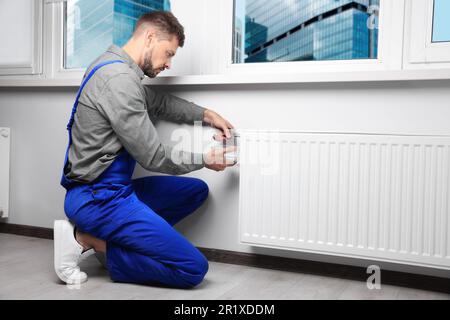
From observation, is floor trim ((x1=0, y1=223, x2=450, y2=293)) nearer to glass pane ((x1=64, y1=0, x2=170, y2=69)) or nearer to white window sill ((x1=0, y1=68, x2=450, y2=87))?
white window sill ((x1=0, y1=68, x2=450, y2=87))

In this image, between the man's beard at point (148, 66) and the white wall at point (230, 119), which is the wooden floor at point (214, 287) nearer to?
the white wall at point (230, 119)

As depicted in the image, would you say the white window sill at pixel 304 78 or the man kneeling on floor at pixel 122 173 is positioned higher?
the white window sill at pixel 304 78

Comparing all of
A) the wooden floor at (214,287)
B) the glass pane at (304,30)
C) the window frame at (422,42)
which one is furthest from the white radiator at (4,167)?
the window frame at (422,42)

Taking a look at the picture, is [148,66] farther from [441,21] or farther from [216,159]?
[441,21]

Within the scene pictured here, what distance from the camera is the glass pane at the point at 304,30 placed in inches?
76.0

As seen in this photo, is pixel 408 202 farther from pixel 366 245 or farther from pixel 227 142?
pixel 227 142

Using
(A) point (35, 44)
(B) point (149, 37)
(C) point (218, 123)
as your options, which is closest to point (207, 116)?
(C) point (218, 123)

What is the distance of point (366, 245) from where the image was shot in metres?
1.74

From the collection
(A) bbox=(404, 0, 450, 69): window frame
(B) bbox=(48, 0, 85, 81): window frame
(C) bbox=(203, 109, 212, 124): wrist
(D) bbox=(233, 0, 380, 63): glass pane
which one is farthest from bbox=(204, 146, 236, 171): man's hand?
(B) bbox=(48, 0, 85, 81): window frame

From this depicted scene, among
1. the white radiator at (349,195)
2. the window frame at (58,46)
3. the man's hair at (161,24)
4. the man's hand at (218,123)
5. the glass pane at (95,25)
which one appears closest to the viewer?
the white radiator at (349,195)

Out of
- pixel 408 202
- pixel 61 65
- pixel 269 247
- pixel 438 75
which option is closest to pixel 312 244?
pixel 269 247

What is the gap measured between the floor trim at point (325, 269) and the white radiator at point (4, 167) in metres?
1.17

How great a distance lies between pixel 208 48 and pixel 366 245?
1058mm

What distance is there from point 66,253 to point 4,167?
1.05m
